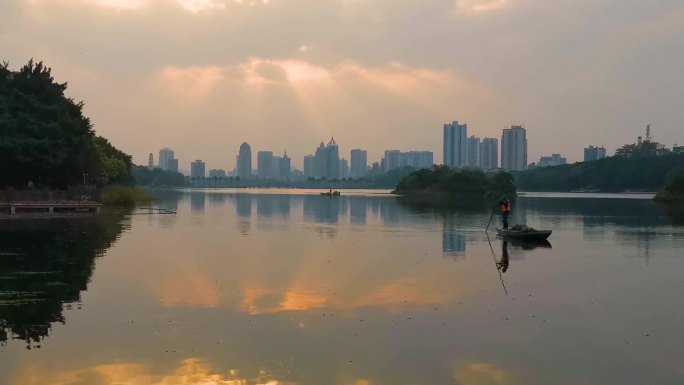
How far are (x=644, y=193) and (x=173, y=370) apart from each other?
198 meters

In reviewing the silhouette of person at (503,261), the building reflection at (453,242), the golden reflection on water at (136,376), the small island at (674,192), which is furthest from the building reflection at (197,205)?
the small island at (674,192)

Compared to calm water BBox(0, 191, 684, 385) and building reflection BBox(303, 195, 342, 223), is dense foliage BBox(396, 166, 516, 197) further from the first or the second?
calm water BBox(0, 191, 684, 385)

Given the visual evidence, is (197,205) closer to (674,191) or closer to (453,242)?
(453,242)

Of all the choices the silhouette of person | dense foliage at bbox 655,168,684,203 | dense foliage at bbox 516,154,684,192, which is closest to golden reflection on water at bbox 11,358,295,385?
the silhouette of person

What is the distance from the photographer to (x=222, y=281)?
66.3 ft

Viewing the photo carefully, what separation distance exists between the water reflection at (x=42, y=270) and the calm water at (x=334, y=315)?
0.08 m

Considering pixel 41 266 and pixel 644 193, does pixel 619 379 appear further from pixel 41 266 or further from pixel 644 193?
pixel 644 193

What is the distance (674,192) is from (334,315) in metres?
101

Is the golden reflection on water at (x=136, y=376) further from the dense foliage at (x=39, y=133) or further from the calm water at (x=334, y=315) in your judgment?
the dense foliage at (x=39, y=133)

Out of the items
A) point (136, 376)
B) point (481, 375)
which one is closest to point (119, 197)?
point (136, 376)

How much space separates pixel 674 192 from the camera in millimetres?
101500

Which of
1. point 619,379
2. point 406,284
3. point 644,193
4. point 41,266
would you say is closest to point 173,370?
point 619,379

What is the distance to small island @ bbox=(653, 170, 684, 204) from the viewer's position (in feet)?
327

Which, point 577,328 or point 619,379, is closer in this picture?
point 619,379
